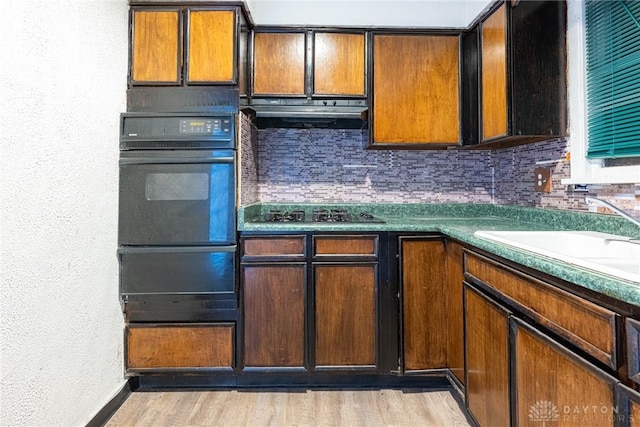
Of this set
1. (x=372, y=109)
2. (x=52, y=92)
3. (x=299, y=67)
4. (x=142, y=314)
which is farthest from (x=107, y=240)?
(x=372, y=109)

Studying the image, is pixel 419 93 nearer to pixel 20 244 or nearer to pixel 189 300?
pixel 189 300

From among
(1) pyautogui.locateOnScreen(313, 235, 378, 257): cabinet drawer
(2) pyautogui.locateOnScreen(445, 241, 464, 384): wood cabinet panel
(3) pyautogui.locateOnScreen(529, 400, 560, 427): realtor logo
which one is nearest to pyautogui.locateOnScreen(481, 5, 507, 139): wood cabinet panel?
(2) pyautogui.locateOnScreen(445, 241, 464, 384): wood cabinet panel

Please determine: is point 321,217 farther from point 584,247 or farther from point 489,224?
point 584,247

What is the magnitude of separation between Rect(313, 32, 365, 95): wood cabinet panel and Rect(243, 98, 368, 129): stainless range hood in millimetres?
88

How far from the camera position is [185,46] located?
2.05m

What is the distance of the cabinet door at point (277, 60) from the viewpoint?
2.29 meters

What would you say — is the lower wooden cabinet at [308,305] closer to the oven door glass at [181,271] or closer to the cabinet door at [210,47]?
the oven door glass at [181,271]

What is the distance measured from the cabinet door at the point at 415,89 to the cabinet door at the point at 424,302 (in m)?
0.74

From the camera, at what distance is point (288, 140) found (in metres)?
2.61

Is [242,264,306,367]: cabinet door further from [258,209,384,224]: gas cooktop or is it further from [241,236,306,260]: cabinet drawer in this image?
[258,209,384,224]: gas cooktop

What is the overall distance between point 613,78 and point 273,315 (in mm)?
1954

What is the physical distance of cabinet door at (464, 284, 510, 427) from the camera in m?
1.32

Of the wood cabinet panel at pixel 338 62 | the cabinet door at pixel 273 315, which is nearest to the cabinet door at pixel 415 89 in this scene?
the wood cabinet panel at pixel 338 62

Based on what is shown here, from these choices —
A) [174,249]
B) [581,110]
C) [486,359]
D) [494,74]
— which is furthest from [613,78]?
[174,249]
